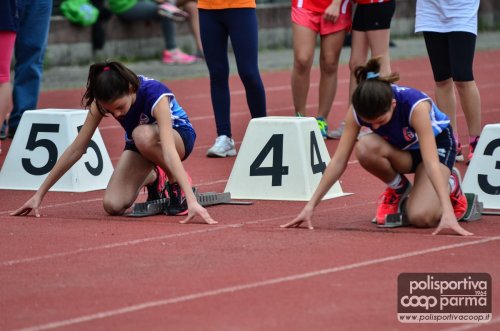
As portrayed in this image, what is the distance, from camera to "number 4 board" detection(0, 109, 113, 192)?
8656 millimetres

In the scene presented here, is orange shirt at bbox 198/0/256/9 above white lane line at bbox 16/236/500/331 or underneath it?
above

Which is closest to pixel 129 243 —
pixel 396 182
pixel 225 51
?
pixel 396 182

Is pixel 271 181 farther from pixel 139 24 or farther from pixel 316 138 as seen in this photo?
pixel 139 24

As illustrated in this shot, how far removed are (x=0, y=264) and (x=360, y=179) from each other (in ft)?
11.0

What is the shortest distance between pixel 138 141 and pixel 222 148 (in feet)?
8.19

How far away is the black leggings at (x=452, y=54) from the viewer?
348 inches

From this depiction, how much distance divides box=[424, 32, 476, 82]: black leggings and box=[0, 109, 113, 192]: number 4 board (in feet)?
8.03

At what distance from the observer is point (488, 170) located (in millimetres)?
7531

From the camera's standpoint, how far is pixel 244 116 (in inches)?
504

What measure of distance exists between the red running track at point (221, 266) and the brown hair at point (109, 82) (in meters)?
0.75

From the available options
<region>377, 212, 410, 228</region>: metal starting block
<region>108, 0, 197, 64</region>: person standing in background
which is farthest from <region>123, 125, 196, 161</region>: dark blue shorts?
<region>108, 0, 197, 64</region>: person standing in background

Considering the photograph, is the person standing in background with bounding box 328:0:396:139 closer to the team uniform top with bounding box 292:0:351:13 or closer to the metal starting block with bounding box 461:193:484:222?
the team uniform top with bounding box 292:0:351:13

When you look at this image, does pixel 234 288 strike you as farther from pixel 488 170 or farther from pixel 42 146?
pixel 42 146

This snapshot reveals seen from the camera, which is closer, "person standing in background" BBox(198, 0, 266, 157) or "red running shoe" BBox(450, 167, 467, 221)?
"red running shoe" BBox(450, 167, 467, 221)
